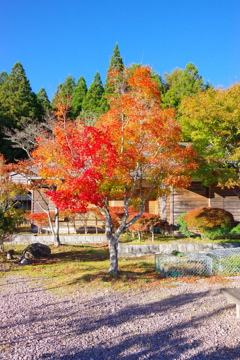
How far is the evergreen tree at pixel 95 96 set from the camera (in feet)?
120

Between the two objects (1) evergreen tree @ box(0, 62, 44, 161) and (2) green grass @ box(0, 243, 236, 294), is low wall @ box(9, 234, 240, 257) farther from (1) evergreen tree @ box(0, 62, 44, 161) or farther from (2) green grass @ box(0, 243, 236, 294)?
(1) evergreen tree @ box(0, 62, 44, 161)

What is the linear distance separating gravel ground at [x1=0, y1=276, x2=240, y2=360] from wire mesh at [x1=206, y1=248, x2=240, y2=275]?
5.91ft

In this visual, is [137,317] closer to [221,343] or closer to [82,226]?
[221,343]

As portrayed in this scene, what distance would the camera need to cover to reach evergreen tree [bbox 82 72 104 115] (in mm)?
36425

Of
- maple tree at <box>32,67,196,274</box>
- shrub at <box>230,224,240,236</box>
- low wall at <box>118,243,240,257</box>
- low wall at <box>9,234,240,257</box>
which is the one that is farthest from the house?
maple tree at <box>32,67,196,274</box>

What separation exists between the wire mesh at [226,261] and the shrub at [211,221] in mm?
5844

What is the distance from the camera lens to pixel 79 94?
4006 centimetres

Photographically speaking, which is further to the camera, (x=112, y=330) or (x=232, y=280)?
(x=232, y=280)

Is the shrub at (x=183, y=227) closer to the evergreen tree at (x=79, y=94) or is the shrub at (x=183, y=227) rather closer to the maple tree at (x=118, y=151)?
the maple tree at (x=118, y=151)

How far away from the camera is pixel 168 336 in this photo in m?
4.35

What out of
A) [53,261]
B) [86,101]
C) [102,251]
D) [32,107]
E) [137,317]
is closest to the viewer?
[137,317]

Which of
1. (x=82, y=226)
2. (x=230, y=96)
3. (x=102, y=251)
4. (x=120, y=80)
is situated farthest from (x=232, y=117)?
(x=82, y=226)

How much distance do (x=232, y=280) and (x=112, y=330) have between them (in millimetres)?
4559

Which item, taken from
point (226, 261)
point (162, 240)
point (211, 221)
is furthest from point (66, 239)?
point (226, 261)
